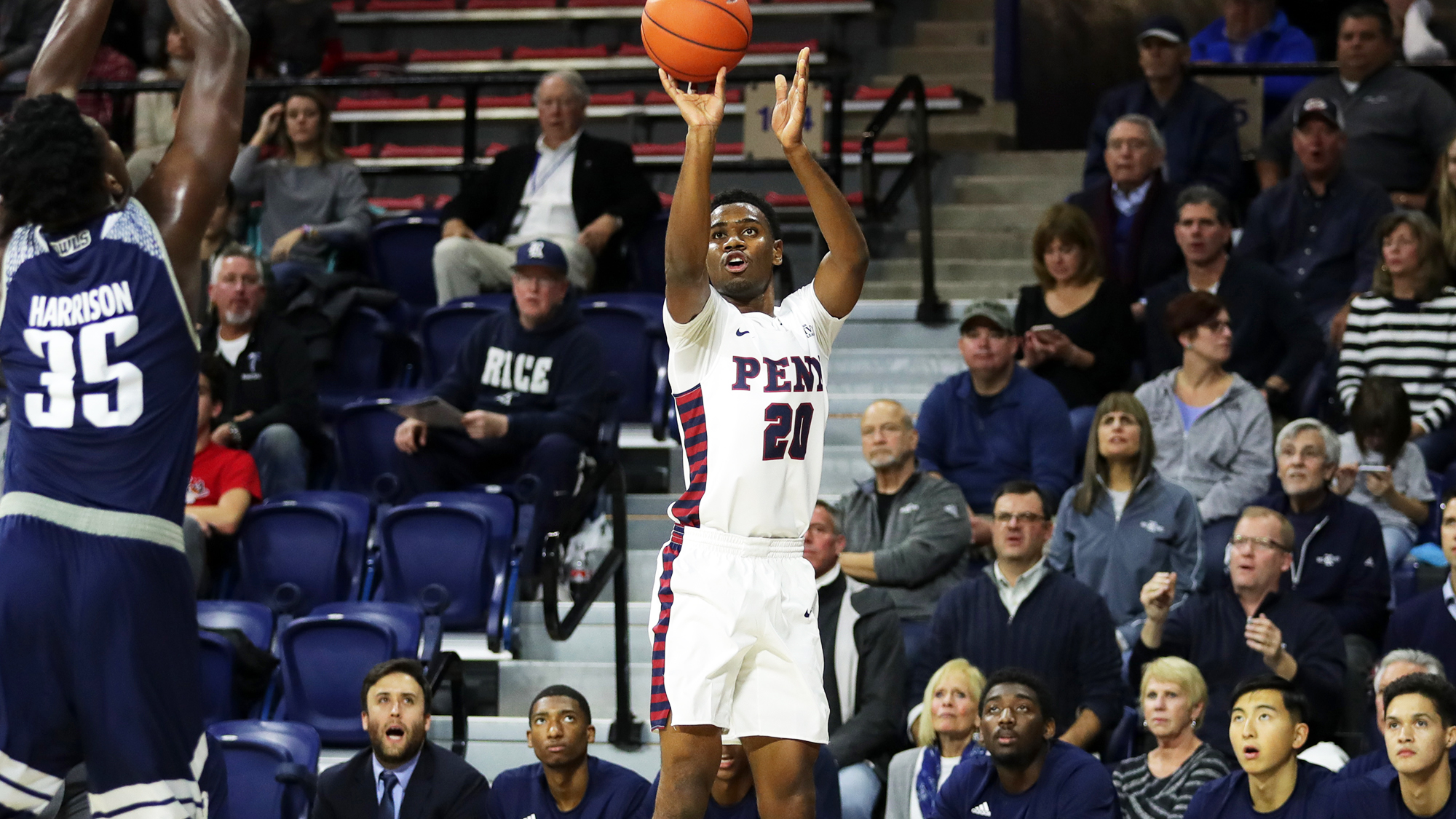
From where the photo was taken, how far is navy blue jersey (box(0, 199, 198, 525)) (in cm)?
361

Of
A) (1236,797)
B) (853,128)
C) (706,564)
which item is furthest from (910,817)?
(853,128)

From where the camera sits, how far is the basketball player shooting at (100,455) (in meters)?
3.51

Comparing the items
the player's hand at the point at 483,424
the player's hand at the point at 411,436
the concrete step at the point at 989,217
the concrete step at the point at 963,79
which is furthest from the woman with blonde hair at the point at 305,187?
the concrete step at the point at 963,79

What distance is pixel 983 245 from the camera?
1098 centimetres

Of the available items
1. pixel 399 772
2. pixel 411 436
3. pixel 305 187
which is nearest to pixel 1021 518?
pixel 399 772

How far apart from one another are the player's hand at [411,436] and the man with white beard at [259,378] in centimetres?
68

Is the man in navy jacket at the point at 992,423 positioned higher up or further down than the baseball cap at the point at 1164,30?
further down

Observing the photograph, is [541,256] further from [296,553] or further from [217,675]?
[217,675]

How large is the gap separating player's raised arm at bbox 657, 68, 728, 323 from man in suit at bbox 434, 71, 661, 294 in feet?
18.0

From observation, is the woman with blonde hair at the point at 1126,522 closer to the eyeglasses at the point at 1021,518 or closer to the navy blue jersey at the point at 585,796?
the eyeglasses at the point at 1021,518

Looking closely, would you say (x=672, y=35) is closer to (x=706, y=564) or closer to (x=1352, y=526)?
(x=706, y=564)

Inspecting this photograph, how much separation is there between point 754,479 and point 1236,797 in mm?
2659

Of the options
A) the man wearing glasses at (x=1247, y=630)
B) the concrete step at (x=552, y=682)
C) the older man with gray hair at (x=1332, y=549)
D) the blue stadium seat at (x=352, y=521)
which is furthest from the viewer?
the blue stadium seat at (x=352, y=521)

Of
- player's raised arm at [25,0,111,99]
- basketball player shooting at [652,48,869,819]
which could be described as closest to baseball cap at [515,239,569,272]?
basketball player shooting at [652,48,869,819]
